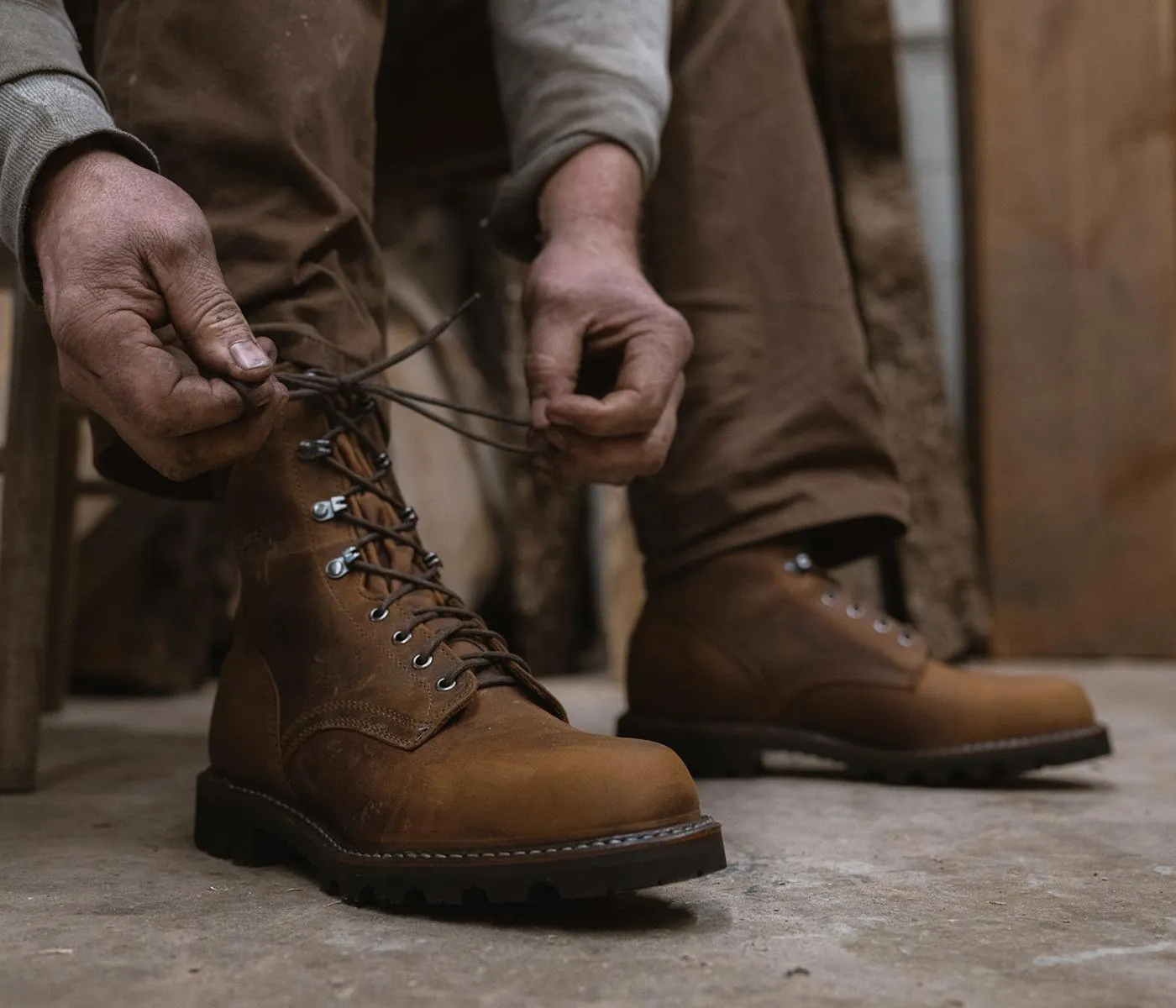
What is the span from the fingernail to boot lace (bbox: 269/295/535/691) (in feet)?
0.29

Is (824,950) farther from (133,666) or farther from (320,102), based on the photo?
(133,666)

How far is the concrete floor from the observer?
0.49 metres

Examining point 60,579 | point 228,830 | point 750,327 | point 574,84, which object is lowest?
point 228,830

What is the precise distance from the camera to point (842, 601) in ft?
3.34

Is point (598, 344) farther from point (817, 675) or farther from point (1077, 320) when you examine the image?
point (1077, 320)

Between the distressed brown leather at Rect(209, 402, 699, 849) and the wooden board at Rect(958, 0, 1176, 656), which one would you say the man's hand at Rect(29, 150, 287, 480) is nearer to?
the distressed brown leather at Rect(209, 402, 699, 849)

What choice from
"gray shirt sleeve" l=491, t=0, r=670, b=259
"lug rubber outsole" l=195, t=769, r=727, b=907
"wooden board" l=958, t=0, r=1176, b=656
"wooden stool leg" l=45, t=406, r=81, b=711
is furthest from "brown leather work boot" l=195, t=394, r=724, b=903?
"wooden board" l=958, t=0, r=1176, b=656

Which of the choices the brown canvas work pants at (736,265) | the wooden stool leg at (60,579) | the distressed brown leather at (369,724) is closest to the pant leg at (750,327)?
the brown canvas work pants at (736,265)

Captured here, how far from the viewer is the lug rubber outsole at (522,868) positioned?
1.84 feet

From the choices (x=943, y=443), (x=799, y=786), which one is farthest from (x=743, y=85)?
(x=943, y=443)

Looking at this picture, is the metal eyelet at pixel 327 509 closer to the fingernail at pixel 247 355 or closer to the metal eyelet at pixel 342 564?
the metal eyelet at pixel 342 564

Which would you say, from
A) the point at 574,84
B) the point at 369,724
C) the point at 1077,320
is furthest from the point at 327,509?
the point at 1077,320

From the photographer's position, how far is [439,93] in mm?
1139

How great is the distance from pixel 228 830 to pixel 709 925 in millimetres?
332
